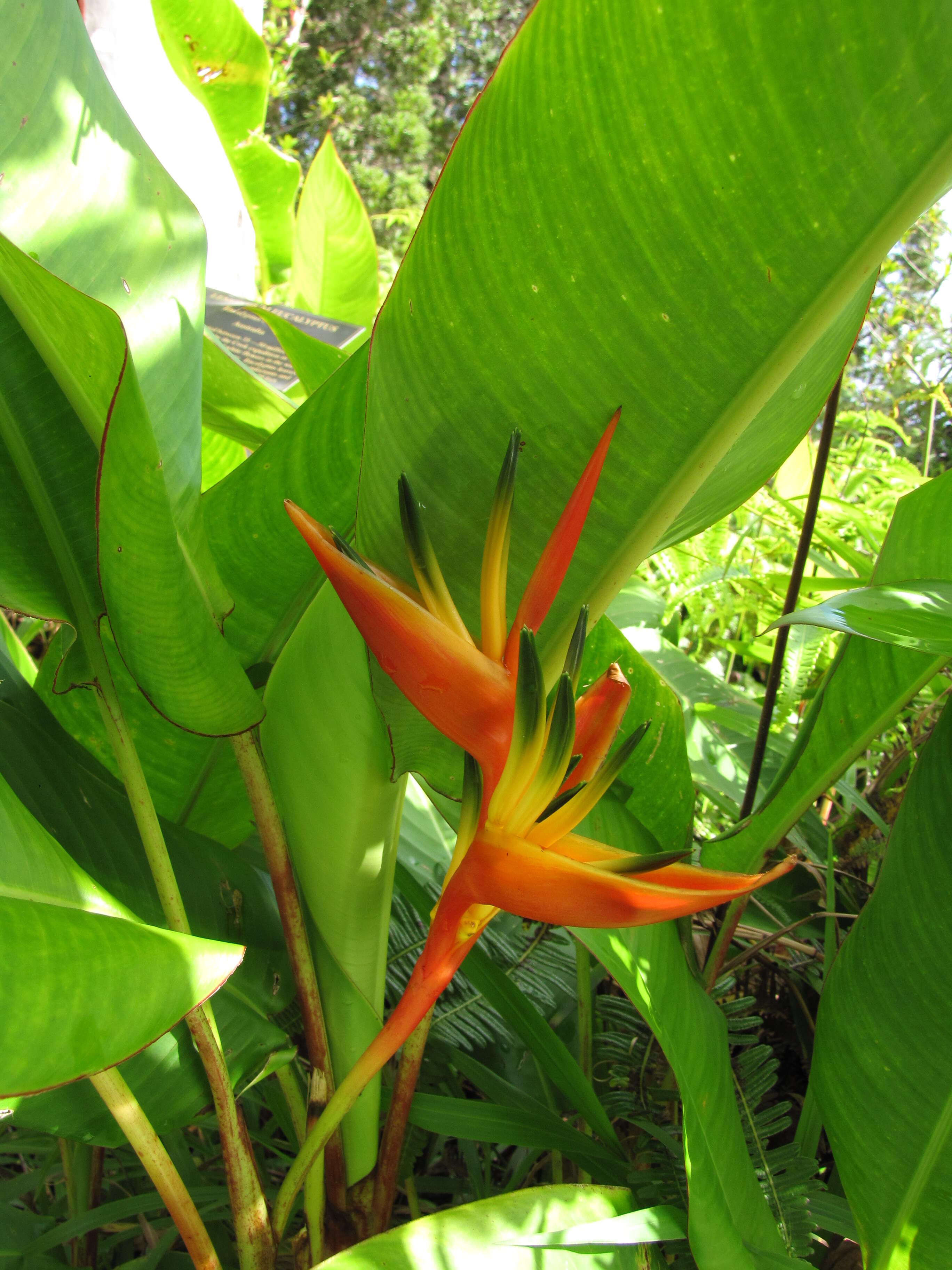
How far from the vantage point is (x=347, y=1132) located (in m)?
0.55

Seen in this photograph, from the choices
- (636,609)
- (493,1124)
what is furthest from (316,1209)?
(636,609)

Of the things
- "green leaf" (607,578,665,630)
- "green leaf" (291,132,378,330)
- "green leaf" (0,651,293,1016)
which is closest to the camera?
"green leaf" (0,651,293,1016)

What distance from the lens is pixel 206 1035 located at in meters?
0.47

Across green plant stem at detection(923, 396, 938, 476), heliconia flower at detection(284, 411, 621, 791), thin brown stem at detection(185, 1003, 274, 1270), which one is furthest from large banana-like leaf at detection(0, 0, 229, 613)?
green plant stem at detection(923, 396, 938, 476)

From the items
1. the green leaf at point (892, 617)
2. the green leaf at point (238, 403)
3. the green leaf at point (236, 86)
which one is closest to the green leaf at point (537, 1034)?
the green leaf at point (892, 617)

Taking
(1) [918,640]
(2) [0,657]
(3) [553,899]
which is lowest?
(3) [553,899]

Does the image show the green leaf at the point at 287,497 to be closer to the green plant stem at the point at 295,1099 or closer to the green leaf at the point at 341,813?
the green leaf at the point at 341,813

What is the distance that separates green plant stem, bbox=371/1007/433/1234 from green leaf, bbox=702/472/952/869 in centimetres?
27

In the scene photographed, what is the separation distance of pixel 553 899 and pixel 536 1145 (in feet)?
1.12

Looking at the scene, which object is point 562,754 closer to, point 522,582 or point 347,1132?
point 522,582

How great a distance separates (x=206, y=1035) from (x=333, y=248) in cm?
140

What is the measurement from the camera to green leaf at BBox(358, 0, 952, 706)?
310 mm

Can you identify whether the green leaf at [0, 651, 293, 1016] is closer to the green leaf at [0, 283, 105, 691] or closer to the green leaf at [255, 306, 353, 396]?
the green leaf at [0, 283, 105, 691]

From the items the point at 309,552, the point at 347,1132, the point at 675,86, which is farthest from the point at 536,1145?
the point at 675,86
